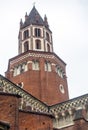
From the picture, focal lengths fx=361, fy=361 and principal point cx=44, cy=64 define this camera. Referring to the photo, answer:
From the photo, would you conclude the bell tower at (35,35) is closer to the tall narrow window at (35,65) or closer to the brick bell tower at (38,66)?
the brick bell tower at (38,66)

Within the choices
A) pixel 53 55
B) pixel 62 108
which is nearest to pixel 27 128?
pixel 62 108

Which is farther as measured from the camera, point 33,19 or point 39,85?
point 33,19

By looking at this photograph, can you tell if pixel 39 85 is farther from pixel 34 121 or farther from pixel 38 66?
pixel 34 121

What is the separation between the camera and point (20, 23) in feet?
154

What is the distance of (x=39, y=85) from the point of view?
3831 centimetres

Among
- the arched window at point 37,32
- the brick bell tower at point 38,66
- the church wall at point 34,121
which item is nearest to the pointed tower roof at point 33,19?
the brick bell tower at point 38,66

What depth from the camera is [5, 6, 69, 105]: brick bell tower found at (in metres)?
38.2

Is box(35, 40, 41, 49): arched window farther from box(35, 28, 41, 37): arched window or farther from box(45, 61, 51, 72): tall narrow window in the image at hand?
box(45, 61, 51, 72): tall narrow window

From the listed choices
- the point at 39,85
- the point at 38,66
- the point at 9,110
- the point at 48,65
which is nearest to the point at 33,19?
the point at 48,65

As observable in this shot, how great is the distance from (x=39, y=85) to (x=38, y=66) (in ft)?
8.12

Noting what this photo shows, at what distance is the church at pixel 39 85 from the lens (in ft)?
70.6

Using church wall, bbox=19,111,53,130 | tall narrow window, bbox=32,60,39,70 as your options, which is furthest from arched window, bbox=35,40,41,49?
church wall, bbox=19,111,53,130

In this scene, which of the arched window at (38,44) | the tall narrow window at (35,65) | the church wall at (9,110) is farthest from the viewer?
the arched window at (38,44)

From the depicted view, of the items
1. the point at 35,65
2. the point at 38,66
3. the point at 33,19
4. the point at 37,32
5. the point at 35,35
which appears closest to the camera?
the point at 38,66
